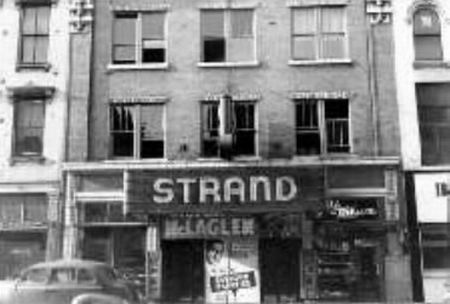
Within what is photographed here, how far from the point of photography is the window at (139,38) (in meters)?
26.6

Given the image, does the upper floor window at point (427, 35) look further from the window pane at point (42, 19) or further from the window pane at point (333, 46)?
the window pane at point (42, 19)

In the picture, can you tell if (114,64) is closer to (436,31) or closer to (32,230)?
(32,230)

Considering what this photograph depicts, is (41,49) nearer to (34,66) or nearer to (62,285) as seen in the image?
(34,66)

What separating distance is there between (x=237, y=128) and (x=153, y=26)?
4.84m

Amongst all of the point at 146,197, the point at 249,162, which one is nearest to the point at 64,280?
the point at 146,197

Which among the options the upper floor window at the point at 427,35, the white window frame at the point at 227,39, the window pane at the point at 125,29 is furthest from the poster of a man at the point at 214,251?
the upper floor window at the point at 427,35

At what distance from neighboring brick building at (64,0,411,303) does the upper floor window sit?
115 cm

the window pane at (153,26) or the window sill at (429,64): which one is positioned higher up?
the window pane at (153,26)

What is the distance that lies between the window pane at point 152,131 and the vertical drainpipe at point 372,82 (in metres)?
7.25

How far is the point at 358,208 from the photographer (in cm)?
2480

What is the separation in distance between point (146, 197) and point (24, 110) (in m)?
5.72

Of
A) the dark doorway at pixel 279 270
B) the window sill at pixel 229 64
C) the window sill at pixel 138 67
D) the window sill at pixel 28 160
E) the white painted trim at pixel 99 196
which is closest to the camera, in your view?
the dark doorway at pixel 279 270

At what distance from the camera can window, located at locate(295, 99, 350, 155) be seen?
25.6 metres

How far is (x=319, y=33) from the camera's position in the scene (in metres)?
26.4
